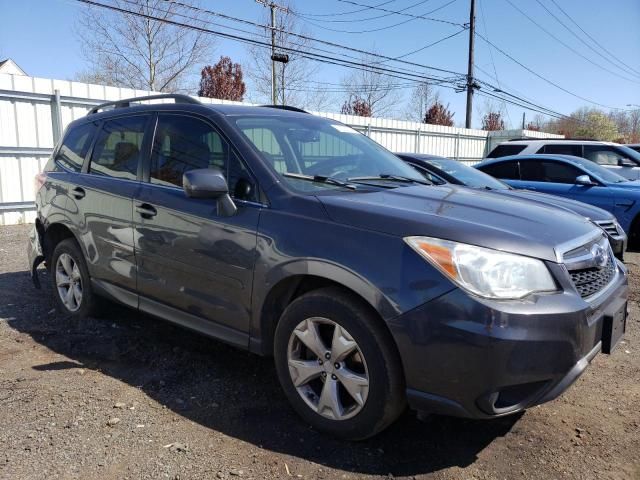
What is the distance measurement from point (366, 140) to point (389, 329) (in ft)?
A: 7.02

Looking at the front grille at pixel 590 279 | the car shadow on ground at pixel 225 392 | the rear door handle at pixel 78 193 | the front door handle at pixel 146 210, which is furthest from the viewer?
the rear door handle at pixel 78 193

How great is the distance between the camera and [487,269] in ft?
7.43

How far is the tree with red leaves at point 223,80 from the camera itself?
31.0m

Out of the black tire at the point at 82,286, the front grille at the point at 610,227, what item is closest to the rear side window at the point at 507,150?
the front grille at the point at 610,227

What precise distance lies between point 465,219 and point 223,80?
1205 inches

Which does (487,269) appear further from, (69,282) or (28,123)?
(28,123)

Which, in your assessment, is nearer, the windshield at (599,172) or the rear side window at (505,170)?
the windshield at (599,172)

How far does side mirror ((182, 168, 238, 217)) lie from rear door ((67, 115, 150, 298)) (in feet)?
3.24

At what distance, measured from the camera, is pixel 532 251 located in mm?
2348

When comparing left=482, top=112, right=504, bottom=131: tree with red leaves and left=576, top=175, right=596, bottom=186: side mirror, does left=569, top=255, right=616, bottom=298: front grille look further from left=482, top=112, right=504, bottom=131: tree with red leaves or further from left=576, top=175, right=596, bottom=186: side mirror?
left=482, top=112, right=504, bottom=131: tree with red leaves

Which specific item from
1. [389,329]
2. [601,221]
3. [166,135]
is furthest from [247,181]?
[601,221]

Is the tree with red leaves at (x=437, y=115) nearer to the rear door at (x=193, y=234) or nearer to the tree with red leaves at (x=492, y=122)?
the tree with red leaves at (x=492, y=122)

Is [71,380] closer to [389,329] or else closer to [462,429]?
[389,329]

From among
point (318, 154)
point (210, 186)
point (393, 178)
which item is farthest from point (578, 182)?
point (210, 186)
